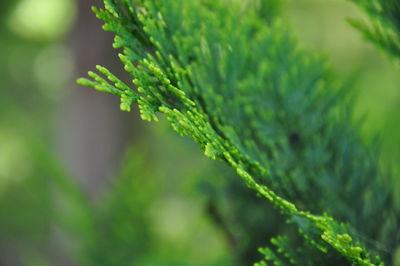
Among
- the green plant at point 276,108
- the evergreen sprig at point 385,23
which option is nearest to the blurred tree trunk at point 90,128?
the green plant at point 276,108

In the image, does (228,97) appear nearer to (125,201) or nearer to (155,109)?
(155,109)

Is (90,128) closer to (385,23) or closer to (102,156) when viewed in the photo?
(102,156)

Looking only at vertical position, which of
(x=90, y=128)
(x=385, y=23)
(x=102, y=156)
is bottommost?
(x=102, y=156)

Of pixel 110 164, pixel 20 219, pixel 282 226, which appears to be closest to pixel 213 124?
pixel 282 226

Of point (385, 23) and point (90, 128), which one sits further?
point (90, 128)

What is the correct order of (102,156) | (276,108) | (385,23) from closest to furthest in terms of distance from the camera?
(385,23) → (276,108) → (102,156)

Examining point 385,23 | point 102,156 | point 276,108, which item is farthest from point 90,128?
point 385,23
